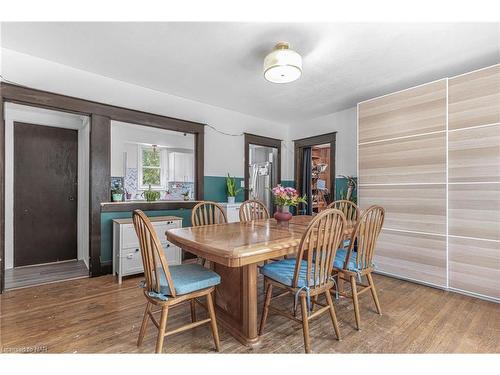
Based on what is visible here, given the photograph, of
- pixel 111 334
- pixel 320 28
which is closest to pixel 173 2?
pixel 320 28

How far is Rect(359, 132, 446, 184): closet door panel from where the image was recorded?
2768 millimetres

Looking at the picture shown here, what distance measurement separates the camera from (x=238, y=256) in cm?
140

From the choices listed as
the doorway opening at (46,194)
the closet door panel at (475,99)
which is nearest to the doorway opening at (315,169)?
the closet door panel at (475,99)

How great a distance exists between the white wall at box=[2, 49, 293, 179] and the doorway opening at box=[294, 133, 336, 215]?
250mm

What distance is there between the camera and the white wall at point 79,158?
334 centimetres

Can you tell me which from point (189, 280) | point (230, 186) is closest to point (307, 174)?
point (230, 186)

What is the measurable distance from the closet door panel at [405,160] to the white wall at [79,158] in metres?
3.85

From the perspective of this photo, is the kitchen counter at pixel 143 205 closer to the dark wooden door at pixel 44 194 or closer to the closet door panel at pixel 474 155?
the dark wooden door at pixel 44 194

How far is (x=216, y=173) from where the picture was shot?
4328mm

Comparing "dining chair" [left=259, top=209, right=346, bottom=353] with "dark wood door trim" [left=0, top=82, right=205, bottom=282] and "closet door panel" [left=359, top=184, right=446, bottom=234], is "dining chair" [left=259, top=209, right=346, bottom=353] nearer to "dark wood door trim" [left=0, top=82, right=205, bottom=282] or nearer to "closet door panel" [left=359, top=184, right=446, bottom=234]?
"closet door panel" [left=359, top=184, right=446, bottom=234]

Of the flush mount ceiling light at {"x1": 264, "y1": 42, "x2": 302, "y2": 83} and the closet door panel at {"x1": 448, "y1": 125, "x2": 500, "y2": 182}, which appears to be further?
the closet door panel at {"x1": 448, "y1": 125, "x2": 500, "y2": 182}

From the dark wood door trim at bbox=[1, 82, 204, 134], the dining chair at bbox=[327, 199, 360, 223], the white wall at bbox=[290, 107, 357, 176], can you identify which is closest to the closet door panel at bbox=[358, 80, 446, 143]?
the white wall at bbox=[290, 107, 357, 176]

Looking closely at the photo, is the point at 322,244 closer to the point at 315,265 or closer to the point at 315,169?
the point at 315,265

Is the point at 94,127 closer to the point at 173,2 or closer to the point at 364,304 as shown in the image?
the point at 173,2
